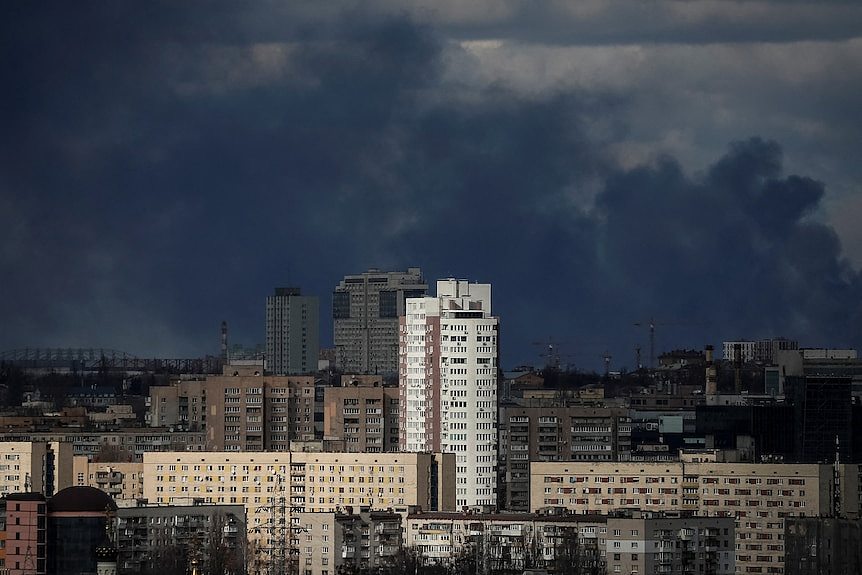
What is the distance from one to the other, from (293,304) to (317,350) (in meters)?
2.17

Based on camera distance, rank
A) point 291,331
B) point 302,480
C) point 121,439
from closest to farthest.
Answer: point 302,480
point 121,439
point 291,331

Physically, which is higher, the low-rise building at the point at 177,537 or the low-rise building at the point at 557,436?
the low-rise building at the point at 557,436

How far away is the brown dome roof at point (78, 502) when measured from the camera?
5434 centimetres

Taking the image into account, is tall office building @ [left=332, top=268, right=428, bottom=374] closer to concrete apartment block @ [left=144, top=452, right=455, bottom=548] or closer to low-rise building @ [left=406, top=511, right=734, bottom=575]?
concrete apartment block @ [left=144, top=452, right=455, bottom=548]

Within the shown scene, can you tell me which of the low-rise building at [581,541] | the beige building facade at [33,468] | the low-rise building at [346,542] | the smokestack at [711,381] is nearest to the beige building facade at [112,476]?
the beige building facade at [33,468]

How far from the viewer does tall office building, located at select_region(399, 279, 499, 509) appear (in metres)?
66.2

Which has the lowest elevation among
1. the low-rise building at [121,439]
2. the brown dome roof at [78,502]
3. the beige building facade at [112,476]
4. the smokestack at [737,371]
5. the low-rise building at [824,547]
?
the low-rise building at [824,547]

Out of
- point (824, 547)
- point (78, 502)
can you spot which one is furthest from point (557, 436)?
point (78, 502)

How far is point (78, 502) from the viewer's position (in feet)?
178

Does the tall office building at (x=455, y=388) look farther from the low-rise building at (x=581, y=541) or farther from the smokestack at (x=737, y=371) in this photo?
the smokestack at (x=737, y=371)

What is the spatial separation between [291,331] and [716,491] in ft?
236

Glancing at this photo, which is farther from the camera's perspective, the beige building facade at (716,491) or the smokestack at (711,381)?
the smokestack at (711,381)

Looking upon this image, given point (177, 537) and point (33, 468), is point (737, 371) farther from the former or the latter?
point (177, 537)

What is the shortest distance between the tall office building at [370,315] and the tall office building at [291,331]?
1523mm
